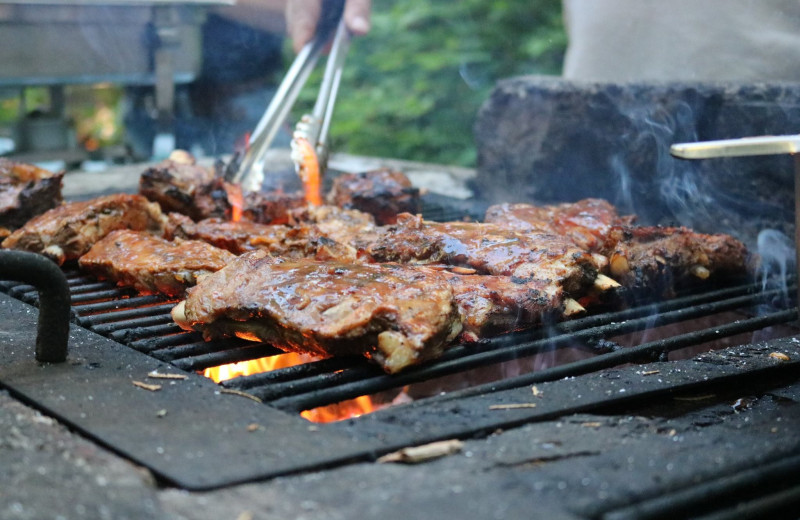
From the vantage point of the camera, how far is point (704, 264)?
365cm

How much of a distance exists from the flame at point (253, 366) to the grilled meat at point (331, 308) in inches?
12.3

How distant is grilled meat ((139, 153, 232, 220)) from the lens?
457cm

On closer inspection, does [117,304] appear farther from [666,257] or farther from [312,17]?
[312,17]

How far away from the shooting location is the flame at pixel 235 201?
4.63m

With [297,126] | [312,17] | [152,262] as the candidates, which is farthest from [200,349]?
[312,17]

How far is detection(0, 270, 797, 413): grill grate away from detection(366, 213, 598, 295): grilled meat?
0.65 ft

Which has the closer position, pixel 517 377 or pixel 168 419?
pixel 168 419

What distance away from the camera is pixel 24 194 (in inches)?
Result: 172

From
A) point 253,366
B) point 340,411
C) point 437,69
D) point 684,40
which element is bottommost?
point 340,411

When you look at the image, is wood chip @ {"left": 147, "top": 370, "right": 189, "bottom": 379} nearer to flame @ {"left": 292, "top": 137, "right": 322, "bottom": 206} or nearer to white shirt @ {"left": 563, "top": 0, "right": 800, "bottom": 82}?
flame @ {"left": 292, "top": 137, "right": 322, "bottom": 206}

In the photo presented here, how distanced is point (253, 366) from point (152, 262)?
61cm

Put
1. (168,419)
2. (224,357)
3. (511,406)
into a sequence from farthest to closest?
(224,357)
(511,406)
(168,419)

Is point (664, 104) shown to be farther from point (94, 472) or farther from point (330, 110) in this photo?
point (94, 472)

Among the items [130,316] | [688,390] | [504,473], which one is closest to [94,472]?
[504,473]
